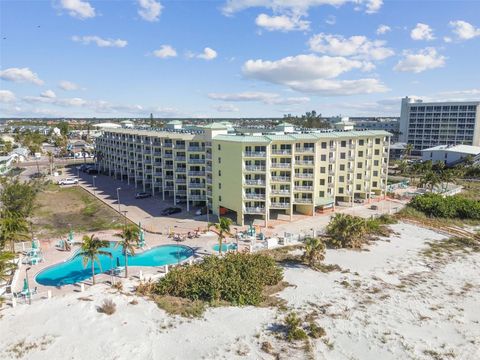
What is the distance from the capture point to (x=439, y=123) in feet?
520

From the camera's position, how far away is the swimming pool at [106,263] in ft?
134

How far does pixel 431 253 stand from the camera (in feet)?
163

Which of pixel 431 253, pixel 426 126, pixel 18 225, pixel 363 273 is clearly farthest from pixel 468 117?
pixel 18 225

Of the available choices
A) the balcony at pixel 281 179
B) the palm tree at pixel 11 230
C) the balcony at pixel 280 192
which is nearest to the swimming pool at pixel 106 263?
the palm tree at pixel 11 230

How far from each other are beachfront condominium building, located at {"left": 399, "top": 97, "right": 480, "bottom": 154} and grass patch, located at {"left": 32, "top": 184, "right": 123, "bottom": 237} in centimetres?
14760

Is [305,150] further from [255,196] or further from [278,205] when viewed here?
[255,196]

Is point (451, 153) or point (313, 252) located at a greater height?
point (451, 153)

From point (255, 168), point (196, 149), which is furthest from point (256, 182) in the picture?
point (196, 149)

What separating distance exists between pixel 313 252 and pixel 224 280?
41.1 ft

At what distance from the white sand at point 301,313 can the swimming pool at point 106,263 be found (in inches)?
206

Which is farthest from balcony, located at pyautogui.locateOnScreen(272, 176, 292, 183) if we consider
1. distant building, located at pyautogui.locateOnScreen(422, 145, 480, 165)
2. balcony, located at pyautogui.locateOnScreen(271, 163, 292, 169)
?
distant building, located at pyautogui.locateOnScreen(422, 145, 480, 165)

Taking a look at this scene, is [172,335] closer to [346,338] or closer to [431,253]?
[346,338]

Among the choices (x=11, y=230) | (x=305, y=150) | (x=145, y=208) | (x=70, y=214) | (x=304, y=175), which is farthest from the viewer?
(x=145, y=208)

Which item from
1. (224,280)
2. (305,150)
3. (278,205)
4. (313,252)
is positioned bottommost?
(224,280)
